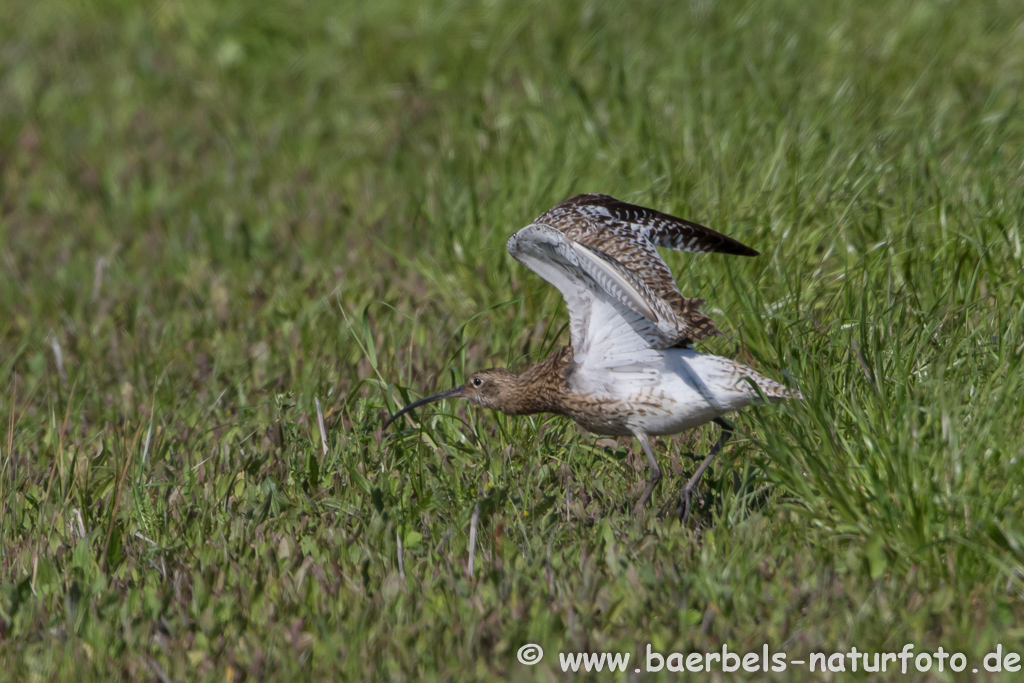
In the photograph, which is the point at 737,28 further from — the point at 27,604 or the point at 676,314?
the point at 27,604

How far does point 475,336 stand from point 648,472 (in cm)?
132

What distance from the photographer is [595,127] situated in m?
6.86

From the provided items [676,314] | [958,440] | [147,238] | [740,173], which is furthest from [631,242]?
[147,238]

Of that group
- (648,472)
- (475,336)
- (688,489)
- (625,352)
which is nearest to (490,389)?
(625,352)

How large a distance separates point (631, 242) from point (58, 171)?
5.03 meters

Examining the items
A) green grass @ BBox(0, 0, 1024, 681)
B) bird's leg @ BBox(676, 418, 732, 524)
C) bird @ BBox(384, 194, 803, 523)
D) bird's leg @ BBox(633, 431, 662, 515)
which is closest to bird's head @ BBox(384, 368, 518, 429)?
bird @ BBox(384, 194, 803, 523)

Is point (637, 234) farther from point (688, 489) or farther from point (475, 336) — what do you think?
point (688, 489)

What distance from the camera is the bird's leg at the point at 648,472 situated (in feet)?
14.3

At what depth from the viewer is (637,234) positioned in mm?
5246

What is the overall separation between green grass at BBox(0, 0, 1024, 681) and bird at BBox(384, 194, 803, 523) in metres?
0.16

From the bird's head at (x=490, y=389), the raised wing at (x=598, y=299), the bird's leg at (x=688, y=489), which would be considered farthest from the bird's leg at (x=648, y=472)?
the bird's head at (x=490, y=389)

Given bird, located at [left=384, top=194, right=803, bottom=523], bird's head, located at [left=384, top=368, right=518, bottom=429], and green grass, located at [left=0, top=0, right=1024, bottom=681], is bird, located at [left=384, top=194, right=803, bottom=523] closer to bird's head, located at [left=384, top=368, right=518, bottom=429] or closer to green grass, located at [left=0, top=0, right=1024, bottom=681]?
bird's head, located at [left=384, top=368, right=518, bottom=429]

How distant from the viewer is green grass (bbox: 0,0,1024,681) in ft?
12.4

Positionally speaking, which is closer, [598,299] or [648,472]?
[598,299]
